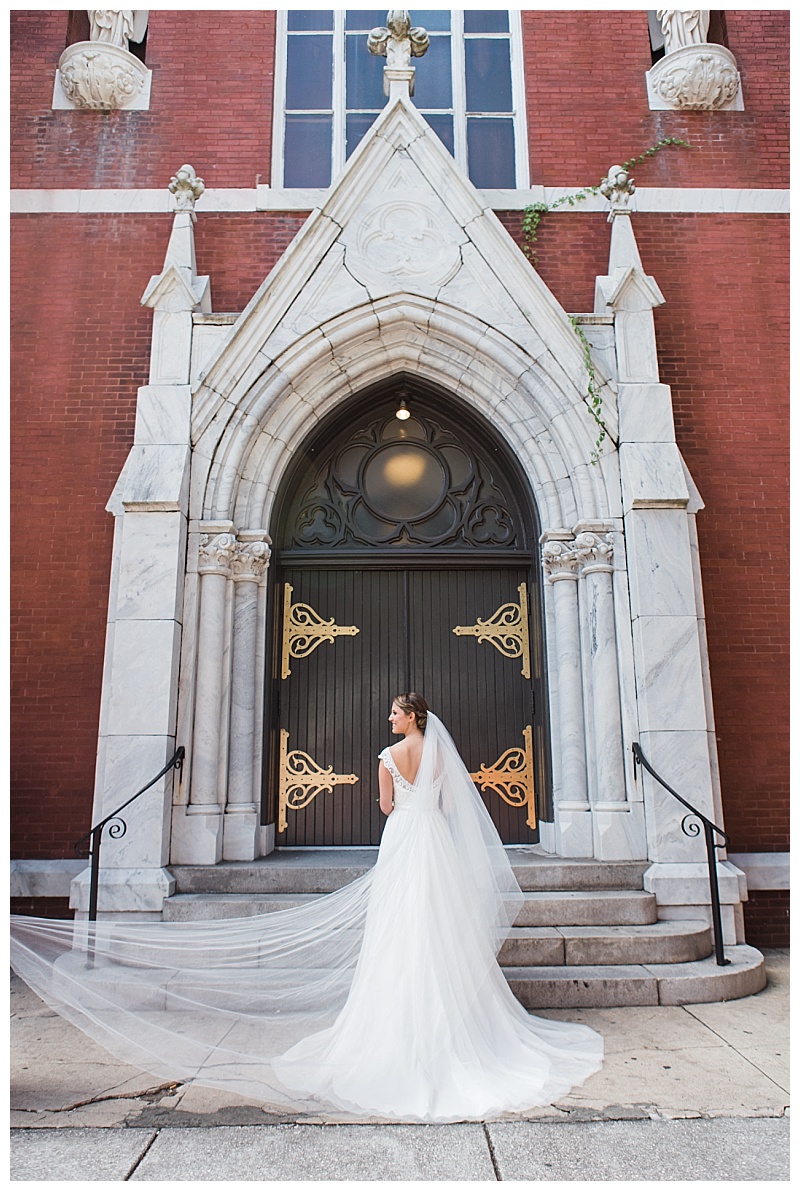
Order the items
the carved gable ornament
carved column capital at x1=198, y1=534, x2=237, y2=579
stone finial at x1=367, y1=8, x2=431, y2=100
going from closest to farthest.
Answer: carved column capital at x1=198, y1=534, x2=237, y2=579
the carved gable ornament
stone finial at x1=367, y1=8, x2=431, y2=100

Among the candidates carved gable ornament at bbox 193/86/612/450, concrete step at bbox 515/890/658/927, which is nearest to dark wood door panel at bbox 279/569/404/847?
carved gable ornament at bbox 193/86/612/450

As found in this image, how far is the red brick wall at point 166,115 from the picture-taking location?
8367mm

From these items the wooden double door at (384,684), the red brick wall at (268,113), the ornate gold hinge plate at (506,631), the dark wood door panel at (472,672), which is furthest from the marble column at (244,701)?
the red brick wall at (268,113)

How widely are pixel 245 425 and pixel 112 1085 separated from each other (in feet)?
16.2

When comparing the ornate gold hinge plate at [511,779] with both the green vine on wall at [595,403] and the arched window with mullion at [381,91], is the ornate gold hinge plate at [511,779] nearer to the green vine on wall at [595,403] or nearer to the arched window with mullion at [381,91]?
the green vine on wall at [595,403]

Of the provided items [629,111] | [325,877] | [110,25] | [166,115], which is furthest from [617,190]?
[325,877]

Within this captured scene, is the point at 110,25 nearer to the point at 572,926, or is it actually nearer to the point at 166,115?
the point at 166,115

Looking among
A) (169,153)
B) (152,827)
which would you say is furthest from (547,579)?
(169,153)

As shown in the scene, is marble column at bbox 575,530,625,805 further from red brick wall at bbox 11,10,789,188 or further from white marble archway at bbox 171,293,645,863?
red brick wall at bbox 11,10,789,188

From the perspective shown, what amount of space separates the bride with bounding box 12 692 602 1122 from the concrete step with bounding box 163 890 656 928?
73cm

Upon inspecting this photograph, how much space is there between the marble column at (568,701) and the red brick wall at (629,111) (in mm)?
4191

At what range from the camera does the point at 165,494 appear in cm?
654

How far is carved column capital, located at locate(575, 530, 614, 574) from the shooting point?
6777 mm

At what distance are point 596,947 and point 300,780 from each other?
2974 mm
